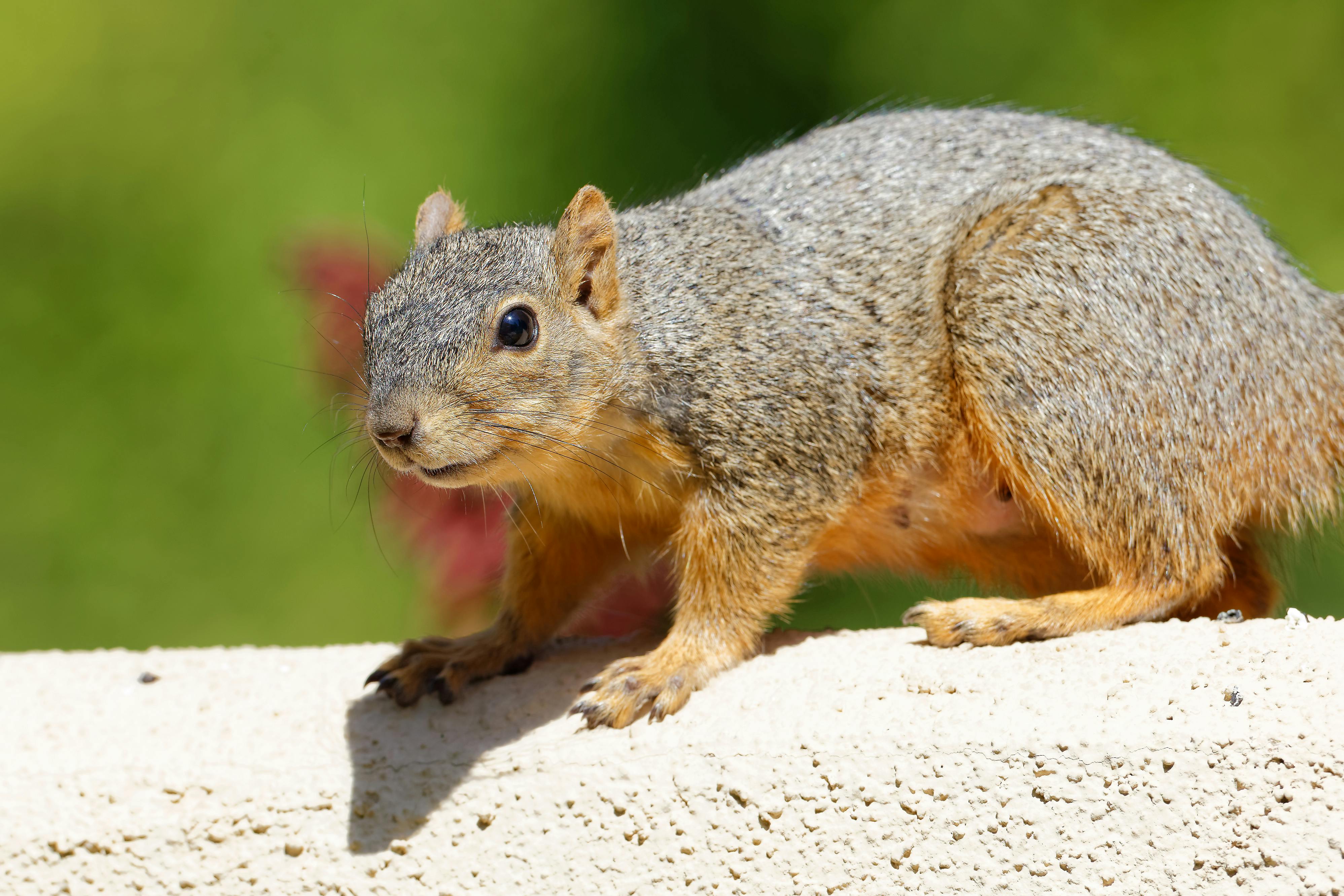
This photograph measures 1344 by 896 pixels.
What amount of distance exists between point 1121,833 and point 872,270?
133cm

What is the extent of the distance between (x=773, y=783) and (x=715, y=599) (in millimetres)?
519

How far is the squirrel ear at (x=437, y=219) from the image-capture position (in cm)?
286

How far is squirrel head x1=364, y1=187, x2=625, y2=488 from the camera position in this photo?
228 cm

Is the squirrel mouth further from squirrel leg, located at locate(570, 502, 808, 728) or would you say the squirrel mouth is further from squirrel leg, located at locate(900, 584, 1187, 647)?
squirrel leg, located at locate(900, 584, 1187, 647)

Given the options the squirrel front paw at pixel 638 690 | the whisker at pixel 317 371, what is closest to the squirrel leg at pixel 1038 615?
the squirrel front paw at pixel 638 690

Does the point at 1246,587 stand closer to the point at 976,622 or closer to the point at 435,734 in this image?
the point at 976,622

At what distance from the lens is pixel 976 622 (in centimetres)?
262

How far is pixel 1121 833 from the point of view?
6.81 feet

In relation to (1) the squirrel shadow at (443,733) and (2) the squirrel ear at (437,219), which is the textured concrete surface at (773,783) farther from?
(2) the squirrel ear at (437,219)

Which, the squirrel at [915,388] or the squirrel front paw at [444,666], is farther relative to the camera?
the squirrel front paw at [444,666]

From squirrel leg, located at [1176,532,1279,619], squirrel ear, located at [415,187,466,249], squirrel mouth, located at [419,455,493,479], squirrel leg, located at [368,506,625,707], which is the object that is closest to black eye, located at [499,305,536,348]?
squirrel mouth, located at [419,455,493,479]

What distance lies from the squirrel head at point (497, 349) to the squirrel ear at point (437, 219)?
0.36ft

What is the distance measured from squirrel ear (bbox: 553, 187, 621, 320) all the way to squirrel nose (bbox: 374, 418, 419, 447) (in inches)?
19.6

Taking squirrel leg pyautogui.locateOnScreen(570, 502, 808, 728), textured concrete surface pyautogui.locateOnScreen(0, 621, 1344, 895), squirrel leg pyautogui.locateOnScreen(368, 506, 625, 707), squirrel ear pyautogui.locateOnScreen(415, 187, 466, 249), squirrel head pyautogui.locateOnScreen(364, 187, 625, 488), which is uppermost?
squirrel ear pyautogui.locateOnScreen(415, 187, 466, 249)
